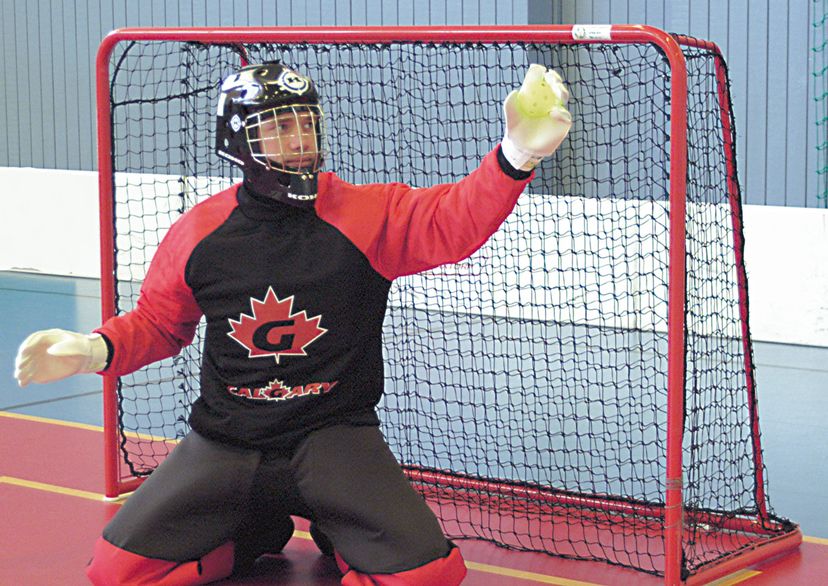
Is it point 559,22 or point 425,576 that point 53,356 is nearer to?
point 425,576

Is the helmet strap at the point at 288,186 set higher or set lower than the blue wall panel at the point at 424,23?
lower

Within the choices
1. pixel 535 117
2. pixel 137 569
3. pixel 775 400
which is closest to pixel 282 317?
pixel 137 569

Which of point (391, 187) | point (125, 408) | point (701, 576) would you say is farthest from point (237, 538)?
point (125, 408)

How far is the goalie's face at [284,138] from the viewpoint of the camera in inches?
156

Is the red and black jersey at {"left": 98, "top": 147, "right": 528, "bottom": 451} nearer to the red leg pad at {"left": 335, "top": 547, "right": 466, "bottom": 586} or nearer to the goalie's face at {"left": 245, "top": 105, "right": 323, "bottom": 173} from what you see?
the goalie's face at {"left": 245, "top": 105, "right": 323, "bottom": 173}

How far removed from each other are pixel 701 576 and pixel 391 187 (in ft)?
5.34

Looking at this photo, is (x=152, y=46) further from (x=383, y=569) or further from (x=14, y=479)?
(x=383, y=569)

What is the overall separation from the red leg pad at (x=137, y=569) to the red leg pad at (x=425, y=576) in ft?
1.59

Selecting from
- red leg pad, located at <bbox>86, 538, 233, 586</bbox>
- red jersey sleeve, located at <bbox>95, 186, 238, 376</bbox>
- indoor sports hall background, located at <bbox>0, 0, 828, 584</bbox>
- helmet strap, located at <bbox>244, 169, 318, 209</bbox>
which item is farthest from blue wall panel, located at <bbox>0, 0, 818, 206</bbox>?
red leg pad, located at <bbox>86, 538, 233, 586</bbox>

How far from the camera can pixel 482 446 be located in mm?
6258

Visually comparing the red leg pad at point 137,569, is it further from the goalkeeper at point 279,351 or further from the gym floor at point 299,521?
the gym floor at point 299,521

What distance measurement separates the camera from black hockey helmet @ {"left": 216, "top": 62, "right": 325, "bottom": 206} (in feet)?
13.0

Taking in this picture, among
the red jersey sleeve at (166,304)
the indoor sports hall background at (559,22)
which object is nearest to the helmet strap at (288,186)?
the red jersey sleeve at (166,304)

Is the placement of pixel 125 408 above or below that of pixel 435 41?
Result: below
